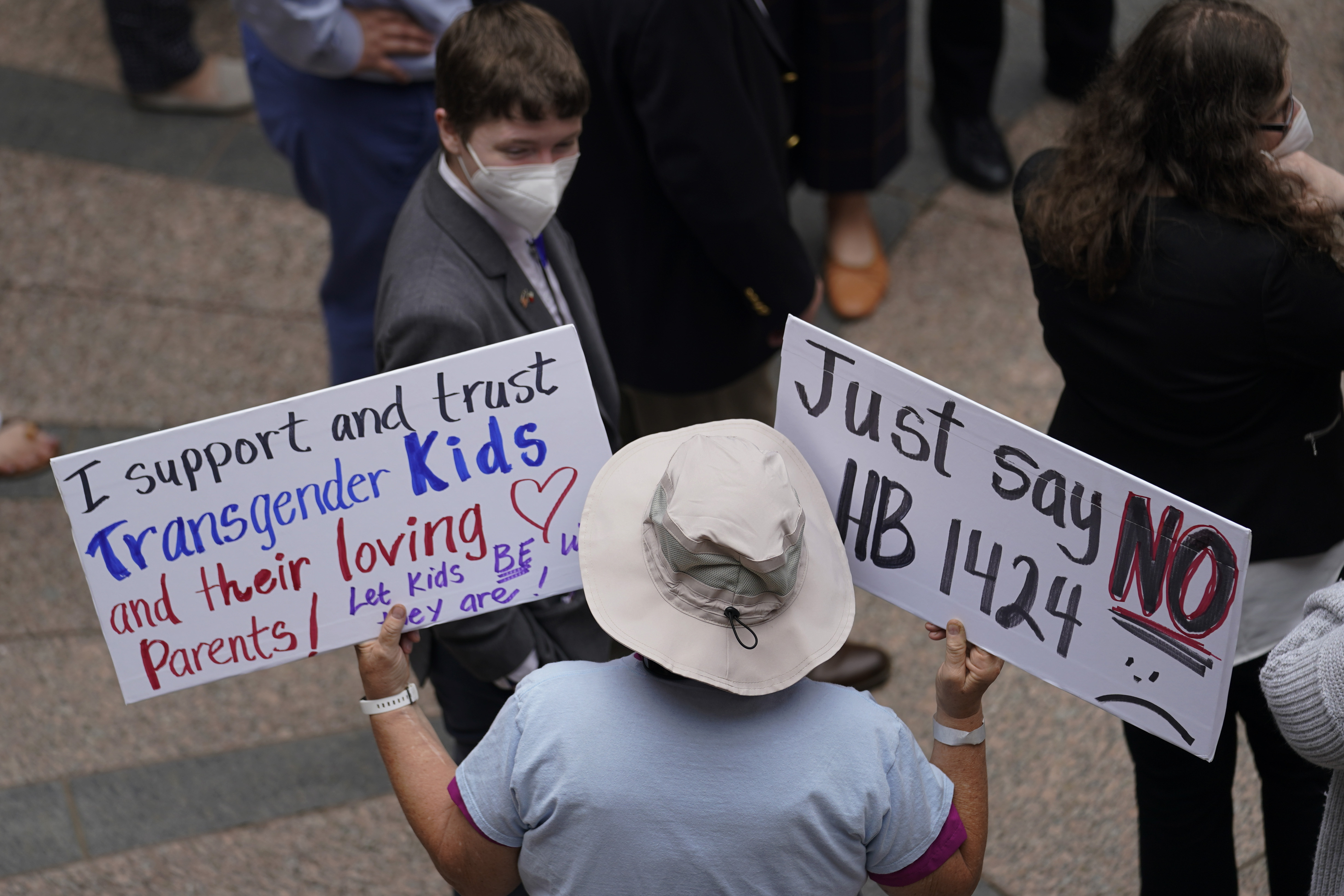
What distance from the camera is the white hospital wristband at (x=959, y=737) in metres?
1.86

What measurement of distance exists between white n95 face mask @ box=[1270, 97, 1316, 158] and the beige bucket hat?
42.6 inches

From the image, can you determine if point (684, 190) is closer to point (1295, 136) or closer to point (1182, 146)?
point (1182, 146)

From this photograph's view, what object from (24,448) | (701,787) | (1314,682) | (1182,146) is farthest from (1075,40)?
(701,787)

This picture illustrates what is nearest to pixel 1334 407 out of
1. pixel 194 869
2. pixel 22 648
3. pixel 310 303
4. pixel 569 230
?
pixel 569 230

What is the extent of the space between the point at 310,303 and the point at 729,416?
195cm

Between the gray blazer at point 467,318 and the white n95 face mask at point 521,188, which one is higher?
the white n95 face mask at point 521,188

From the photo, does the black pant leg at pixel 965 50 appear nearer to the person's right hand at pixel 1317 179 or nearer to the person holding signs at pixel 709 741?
the person's right hand at pixel 1317 179

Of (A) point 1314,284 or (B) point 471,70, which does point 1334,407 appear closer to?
(A) point 1314,284

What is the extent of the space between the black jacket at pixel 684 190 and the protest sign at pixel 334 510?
3.55 feet

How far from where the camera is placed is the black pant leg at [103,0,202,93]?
5148 millimetres

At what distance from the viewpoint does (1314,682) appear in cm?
168

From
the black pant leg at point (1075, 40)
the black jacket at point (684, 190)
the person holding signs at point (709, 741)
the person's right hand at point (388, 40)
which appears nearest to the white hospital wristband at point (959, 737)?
the person holding signs at point (709, 741)

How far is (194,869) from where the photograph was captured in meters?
3.04

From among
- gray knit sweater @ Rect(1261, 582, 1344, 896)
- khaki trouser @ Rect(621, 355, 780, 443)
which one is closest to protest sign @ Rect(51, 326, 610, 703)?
gray knit sweater @ Rect(1261, 582, 1344, 896)
